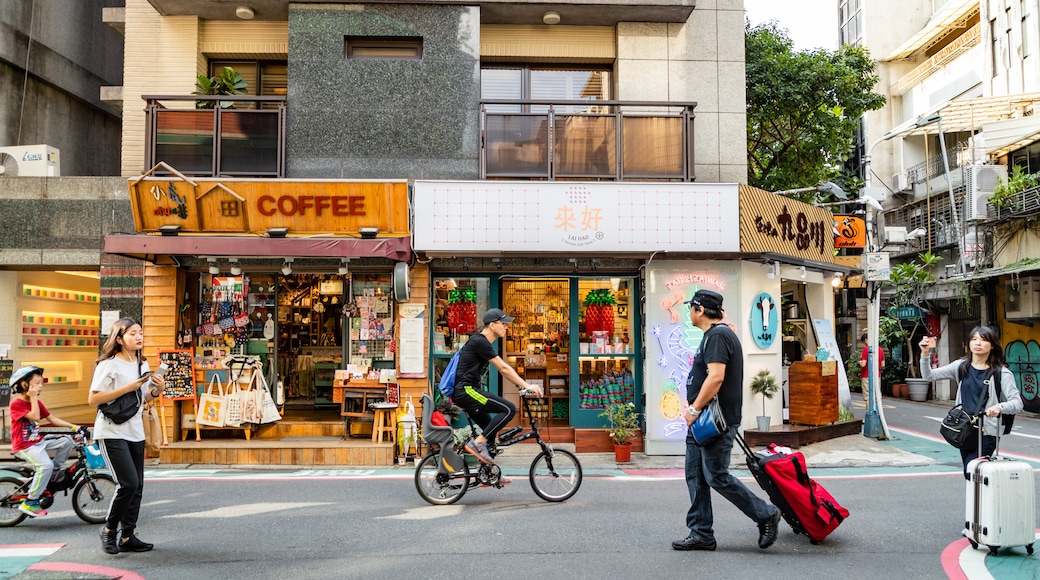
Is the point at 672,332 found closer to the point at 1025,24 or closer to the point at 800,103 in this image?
the point at 800,103

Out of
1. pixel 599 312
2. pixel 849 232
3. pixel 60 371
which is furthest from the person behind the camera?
pixel 849 232

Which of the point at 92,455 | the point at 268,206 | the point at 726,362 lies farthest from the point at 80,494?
the point at 726,362

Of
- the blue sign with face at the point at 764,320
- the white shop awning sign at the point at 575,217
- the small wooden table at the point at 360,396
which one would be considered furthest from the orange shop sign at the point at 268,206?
the blue sign with face at the point at 764,320

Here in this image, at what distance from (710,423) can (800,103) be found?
15.8 metres

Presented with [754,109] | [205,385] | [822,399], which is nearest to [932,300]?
[754,109]

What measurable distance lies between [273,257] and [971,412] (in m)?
9.67

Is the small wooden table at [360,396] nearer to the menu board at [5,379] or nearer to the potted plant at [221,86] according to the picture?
the potted plant at [221,86]

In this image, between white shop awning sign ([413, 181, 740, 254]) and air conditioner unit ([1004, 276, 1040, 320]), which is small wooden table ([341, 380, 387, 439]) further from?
air conditioner unit ([1004, 276, 1040, 320])

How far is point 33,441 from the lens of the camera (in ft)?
24.6

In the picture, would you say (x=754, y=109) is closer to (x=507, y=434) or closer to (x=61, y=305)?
(x=507, y=434)

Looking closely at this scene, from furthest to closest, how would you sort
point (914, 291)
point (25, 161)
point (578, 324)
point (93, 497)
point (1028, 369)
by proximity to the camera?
point (914, 291)
point (1028, 369)
point (578, 324)
point (25, 161)
point (93, 497)

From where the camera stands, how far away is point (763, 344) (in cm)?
1261

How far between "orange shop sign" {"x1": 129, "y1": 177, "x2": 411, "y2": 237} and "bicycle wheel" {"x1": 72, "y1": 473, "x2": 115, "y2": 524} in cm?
503

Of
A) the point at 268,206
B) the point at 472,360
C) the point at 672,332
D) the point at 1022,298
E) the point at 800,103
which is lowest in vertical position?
the point at 472,360
